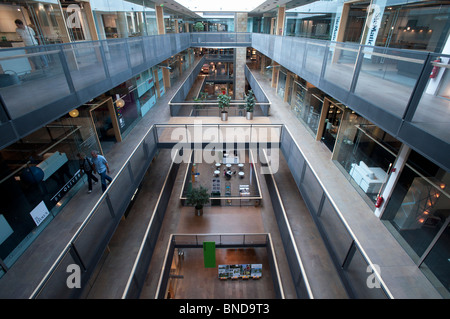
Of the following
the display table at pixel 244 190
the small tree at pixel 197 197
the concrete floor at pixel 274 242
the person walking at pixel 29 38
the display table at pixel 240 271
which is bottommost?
the display table at pixel 240 271

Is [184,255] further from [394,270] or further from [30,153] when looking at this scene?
[394,270]

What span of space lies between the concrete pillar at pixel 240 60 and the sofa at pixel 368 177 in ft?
65.6

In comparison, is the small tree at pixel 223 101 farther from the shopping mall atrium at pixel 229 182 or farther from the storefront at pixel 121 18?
the storefront at pixel 121 18

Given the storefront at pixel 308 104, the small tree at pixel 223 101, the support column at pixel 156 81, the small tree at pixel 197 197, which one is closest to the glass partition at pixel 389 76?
the storefront at pixel 308 104

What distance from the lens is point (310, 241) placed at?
775cm

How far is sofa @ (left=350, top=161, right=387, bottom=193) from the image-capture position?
6.45 m

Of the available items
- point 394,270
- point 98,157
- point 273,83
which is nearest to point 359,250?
point 394,270

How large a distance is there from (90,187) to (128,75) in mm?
4738

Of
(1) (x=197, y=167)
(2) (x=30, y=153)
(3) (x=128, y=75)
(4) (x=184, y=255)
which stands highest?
(3) (x=128, y=75)

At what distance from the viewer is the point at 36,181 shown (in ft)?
18.9

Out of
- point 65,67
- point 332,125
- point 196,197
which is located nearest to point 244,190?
point 196,197

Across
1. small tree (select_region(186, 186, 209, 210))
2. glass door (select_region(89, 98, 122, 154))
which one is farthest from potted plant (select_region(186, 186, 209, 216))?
glass door (select_region(89, 98, 122, 154))

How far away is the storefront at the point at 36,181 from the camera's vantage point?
198 inches

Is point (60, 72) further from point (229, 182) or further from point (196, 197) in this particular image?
point (229, 182)
